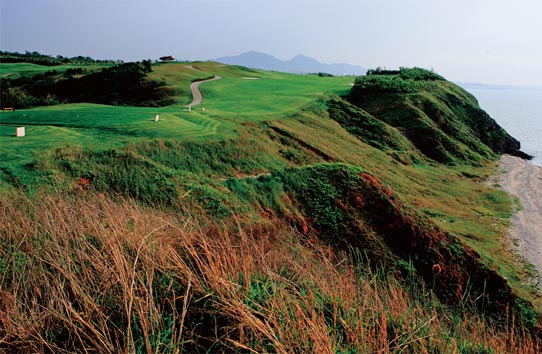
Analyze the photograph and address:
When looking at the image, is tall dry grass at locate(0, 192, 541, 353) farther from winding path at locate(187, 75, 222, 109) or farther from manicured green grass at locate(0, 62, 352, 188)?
winding path at locate(187, 75, 222, 109)

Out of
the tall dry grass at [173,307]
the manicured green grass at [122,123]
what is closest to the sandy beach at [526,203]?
the tall dry grass at [173,307]

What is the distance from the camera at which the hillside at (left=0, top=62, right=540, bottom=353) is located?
3312 mm

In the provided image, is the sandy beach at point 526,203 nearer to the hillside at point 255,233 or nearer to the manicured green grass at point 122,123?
the hillside at point 255,233

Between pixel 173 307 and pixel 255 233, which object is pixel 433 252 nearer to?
pixel 255 233

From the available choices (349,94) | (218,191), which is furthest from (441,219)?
(349,94)

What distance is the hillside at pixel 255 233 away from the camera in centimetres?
331

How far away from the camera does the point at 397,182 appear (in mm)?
23500

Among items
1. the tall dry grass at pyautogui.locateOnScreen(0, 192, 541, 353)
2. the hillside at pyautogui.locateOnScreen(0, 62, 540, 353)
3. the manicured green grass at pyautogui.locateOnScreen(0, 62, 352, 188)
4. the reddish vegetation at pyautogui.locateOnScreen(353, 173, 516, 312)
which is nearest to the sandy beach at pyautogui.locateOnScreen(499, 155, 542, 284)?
the hillside at pyautogui.locateOnScreen(0, 62, 540, 353)

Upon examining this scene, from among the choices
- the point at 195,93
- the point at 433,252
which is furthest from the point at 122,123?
the point at 195,93

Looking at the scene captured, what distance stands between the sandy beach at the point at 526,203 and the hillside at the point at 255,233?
107 cm

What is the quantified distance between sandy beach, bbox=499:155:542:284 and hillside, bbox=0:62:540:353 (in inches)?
42.0

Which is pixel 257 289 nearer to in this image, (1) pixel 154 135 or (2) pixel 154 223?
(2) pixel 154 223

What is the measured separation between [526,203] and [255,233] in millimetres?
23518

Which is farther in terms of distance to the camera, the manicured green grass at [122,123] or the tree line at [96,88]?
the tree line at [96,88]
